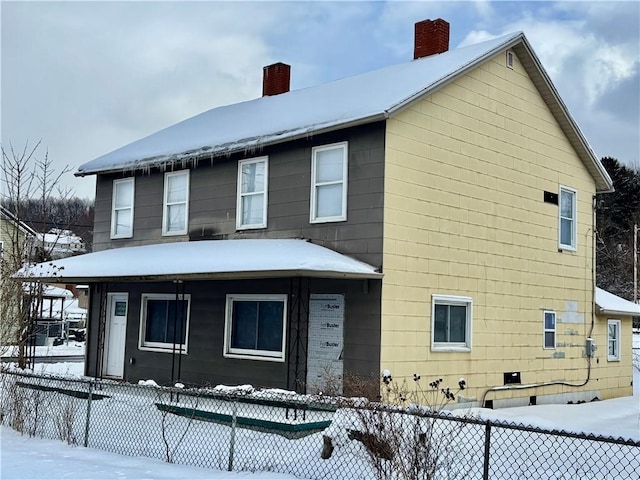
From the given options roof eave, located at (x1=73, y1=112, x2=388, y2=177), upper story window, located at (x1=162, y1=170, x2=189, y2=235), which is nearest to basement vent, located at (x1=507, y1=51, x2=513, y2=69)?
roof eave, located at (x1=73, y1=112, x2=388, y2=177)

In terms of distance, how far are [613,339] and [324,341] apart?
991cm

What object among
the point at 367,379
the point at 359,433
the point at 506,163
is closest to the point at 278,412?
the point at 367,379

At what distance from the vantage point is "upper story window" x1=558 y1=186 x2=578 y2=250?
18.1 metres

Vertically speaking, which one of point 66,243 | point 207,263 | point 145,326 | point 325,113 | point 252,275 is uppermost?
point 66,243

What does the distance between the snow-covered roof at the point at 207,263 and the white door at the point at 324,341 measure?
108 cm

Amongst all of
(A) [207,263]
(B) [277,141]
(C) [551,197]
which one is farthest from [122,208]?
(C) [551,197]

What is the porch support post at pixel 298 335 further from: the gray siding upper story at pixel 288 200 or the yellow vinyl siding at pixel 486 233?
the yellow vinyl siding at pixel 486 233

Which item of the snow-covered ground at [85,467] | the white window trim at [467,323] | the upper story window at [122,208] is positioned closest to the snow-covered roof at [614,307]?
the white window trim at [467,323]

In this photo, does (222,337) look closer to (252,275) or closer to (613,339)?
(252,275)

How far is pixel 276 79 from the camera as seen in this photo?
21469mm

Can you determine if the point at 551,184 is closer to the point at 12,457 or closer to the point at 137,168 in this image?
the point at 137,168

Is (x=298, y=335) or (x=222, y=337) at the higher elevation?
(x=298, y=335)

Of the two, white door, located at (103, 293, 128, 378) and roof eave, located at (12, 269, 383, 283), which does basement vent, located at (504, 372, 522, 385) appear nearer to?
roof eave, located at (12, 269, 383, 283)

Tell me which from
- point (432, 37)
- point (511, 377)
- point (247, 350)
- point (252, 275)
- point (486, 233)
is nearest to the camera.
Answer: point (252, 275)
